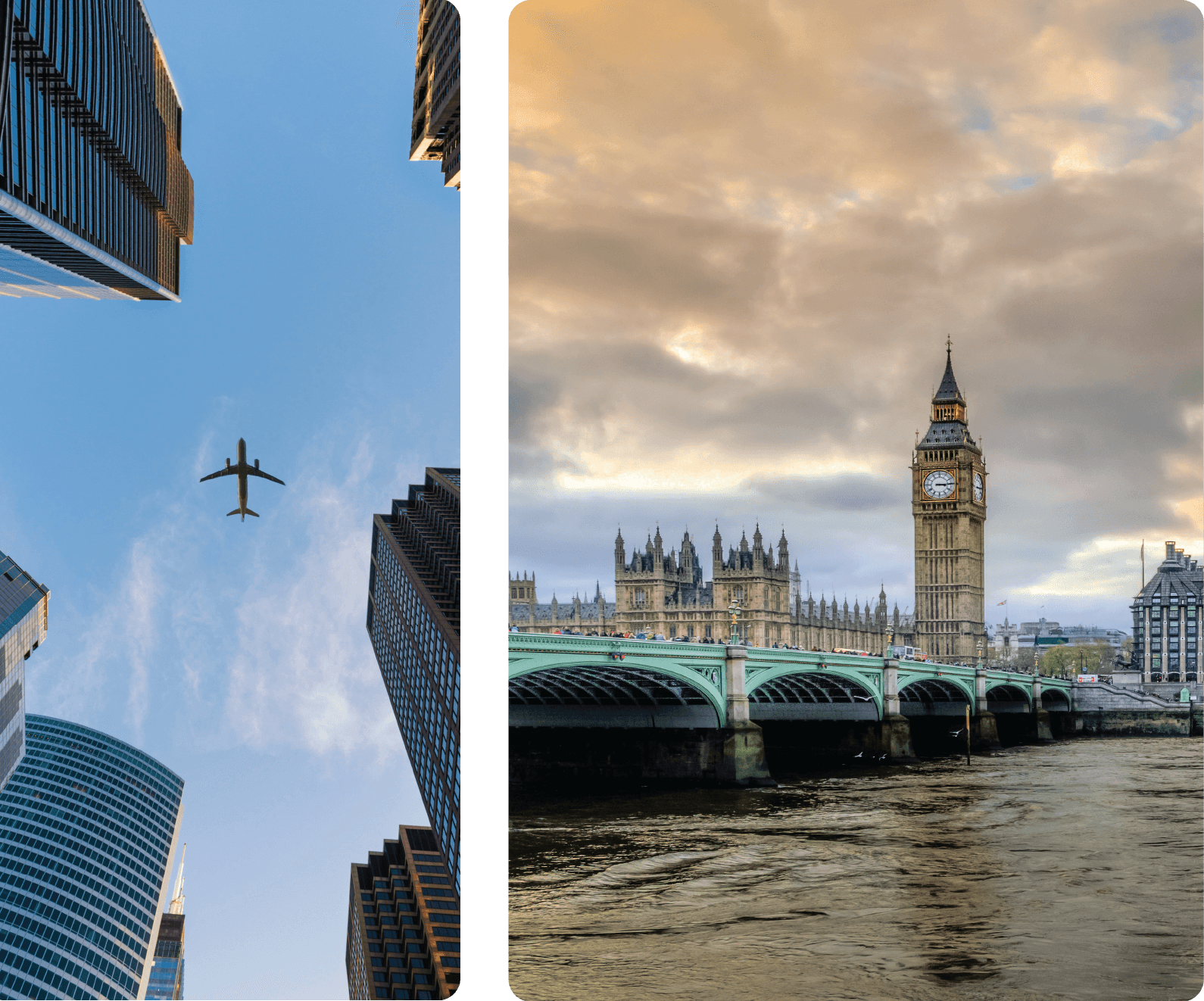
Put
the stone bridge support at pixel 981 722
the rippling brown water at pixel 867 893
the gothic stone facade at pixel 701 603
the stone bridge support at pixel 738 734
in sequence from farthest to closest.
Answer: the gothic stone facade at pixel 701 603
the stone bridge support at pixel 981 722
the stone bridge support at pixel 738 734
the rippling brown water at pixel 867 893

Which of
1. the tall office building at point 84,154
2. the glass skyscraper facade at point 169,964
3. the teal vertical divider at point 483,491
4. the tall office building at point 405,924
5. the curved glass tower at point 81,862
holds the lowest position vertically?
the glass skyscraper facade at point 169,964

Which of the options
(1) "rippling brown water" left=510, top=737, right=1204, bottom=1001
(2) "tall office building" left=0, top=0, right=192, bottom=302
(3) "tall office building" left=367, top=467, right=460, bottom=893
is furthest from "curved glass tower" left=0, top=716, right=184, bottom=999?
(1) "rippling brown water" left=510, top=737, right=1204, bottom=1001

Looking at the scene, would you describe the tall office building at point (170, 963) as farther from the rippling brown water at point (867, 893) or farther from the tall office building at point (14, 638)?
the rippling brown water at point (867, 893)

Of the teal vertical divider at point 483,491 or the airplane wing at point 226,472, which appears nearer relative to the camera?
the teal vertical divider at point 483,491

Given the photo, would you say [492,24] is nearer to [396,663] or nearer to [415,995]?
[415,995]

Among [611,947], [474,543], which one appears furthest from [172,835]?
[474,543]

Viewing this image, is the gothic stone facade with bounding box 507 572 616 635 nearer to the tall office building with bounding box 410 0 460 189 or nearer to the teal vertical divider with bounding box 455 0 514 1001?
the tall office building with bounding box 410 0 460 189

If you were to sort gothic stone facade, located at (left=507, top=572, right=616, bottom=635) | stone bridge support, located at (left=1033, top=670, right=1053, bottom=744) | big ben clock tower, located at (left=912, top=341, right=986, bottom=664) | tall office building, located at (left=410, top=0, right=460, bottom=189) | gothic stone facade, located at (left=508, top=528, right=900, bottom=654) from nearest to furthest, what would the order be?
tall office building, located at (left=410, top=0, right=460, bottom=189), stone bridge support, located at (left=1033, top=670, right=1053, bottom=744), gothic stone facade, located at (left=507, top=572, right=616, bottom=635), gothic stone facade, located at (left=508, top=528, right=900, bottom=654), big ben clock tower, located at (left=912, top=341, right=986, bottom=664)

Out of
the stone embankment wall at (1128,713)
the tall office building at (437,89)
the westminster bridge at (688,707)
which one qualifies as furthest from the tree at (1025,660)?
the tall office building at (437,89)
